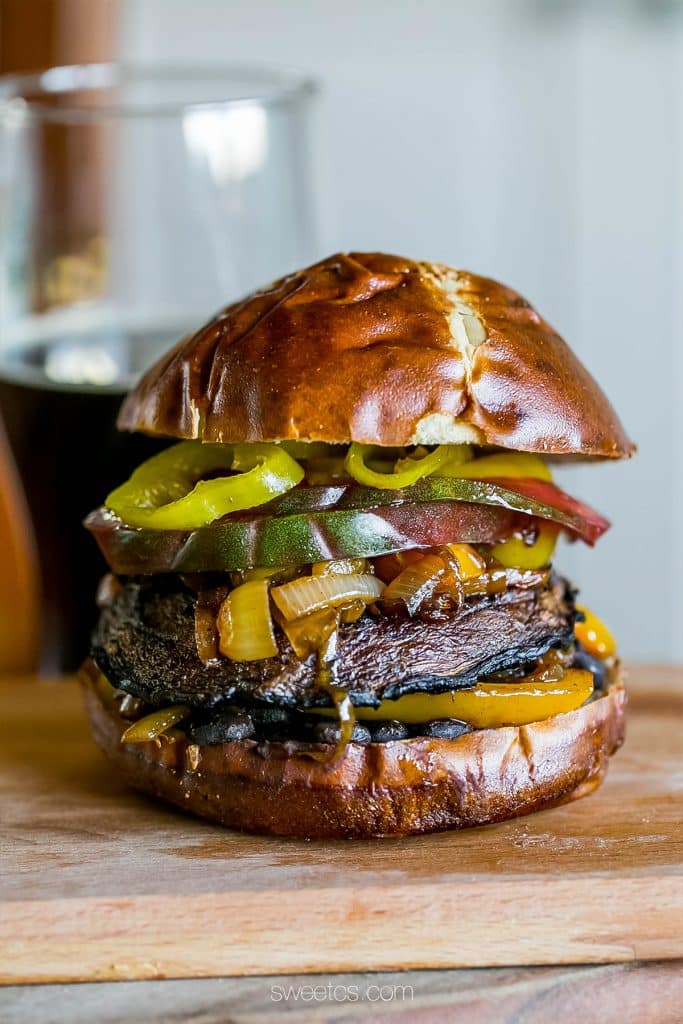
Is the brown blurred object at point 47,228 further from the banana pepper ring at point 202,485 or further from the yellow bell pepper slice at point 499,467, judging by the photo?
the yellow bell pepper slice at point 499,467

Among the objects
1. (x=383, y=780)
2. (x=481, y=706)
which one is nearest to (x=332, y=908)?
(x=383, y=780)

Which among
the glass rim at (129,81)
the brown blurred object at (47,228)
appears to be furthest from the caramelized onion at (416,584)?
the glass rim at (129,81)

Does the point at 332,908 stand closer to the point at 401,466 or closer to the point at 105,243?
the point at 401,466

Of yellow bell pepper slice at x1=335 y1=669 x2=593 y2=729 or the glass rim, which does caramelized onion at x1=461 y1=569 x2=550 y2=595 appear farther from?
the glass rim

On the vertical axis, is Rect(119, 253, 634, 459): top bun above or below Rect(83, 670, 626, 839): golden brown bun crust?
above

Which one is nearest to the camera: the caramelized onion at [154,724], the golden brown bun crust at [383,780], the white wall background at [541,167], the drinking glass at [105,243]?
the golden brown bun crust at [383,780]

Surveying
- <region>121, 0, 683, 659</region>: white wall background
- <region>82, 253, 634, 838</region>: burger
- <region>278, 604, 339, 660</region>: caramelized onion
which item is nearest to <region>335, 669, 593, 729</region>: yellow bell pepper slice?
<region>82, 253, 634, 838</region>: burger

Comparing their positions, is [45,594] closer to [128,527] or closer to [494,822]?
[128,527]
